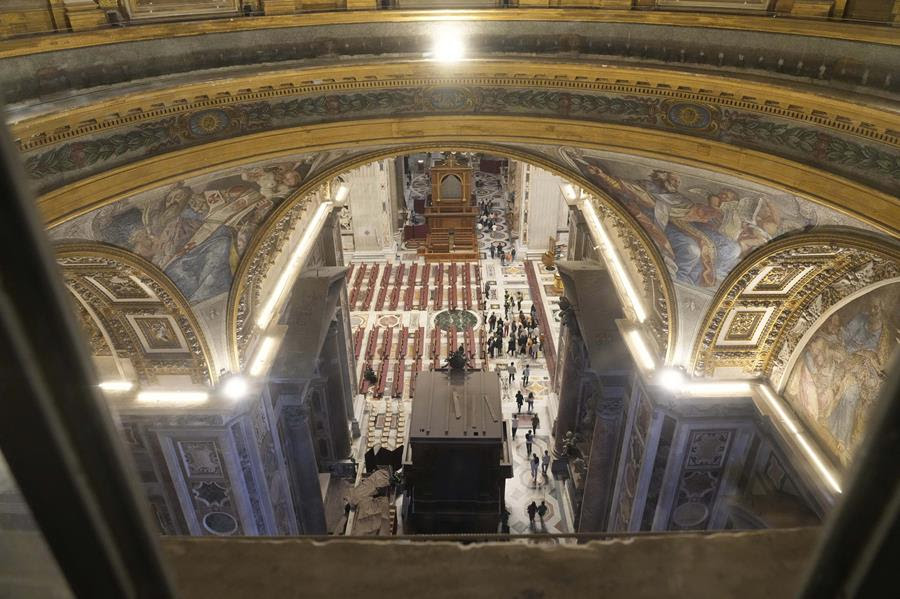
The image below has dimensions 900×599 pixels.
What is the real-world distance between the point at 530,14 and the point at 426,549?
7823 millimetres

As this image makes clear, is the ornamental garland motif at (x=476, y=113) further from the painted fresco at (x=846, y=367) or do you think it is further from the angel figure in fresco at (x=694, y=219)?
the painted fresco at (x=846, y=367)

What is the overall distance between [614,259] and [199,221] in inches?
268

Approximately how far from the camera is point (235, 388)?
352 inches

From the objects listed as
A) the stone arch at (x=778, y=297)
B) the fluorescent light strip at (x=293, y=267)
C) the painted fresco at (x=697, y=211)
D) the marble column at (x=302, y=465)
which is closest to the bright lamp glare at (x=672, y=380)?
the stone arch at (x=778, y=297)

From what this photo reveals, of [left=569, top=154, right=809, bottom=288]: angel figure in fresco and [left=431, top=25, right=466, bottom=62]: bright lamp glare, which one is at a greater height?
[left=431, top=25, right=466, bottom=62]: bright lamp glare

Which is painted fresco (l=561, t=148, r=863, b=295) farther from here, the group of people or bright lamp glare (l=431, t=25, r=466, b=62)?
the group of people

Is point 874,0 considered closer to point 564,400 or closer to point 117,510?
point 117,510

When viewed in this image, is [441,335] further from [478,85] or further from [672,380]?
[478,85]

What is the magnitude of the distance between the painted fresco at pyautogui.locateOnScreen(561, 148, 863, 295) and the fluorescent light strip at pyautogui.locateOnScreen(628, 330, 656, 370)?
1384 millimetres

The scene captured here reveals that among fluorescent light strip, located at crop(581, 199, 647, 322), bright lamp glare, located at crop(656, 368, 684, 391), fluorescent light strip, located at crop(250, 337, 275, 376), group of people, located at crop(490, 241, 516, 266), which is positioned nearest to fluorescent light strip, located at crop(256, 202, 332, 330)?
fluorescent light strip, located at crop(250, 337, 275, 376)

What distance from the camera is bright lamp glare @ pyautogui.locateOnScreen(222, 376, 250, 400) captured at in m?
8.86

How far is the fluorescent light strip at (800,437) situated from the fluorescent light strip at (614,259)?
2033 mm

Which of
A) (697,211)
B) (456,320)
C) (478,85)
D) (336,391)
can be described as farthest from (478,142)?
(456,320)

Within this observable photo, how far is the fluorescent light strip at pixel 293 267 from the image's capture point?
996cm
